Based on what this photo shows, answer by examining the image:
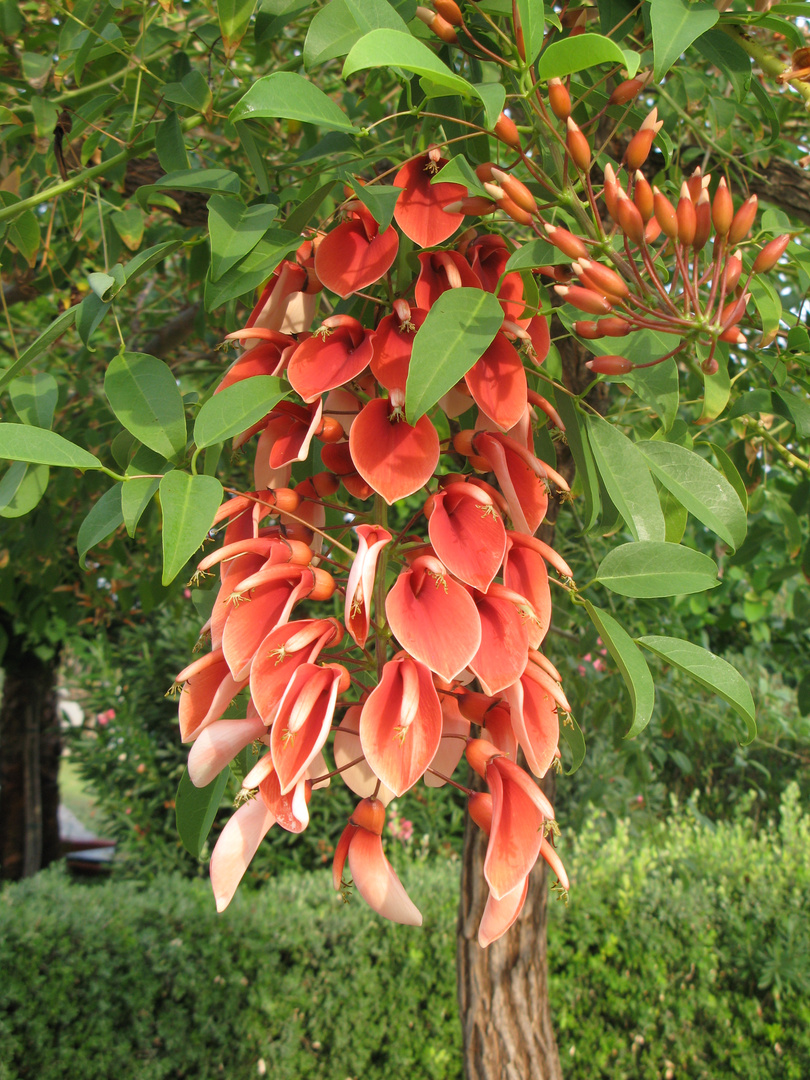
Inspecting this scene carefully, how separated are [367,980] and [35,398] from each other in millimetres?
2251

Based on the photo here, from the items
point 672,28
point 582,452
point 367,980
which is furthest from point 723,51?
point 367,980

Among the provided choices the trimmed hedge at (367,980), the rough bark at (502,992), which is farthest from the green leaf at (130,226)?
the trimmed hedge at (367,980)

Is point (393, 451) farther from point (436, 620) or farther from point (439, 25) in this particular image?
point (439, 25)

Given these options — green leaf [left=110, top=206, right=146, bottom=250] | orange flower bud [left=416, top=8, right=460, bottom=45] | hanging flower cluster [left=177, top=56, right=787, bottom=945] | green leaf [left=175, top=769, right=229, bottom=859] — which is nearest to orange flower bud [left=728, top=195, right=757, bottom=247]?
hanging flower cluster [left=177, top=56, right=787, bottom=945]

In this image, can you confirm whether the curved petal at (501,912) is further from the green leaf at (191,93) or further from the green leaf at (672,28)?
the green leaf at (191,93)

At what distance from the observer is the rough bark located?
4.28 feet

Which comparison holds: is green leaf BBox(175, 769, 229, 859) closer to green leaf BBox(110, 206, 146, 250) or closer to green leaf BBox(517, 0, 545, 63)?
green leaf BBox(517, 0, 545, 63)

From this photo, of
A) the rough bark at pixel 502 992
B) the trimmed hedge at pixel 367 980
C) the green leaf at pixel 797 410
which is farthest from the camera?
the trimmed hedge at pixel 367 980

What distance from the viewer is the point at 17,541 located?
5.17 ft

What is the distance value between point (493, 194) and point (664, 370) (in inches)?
7.4

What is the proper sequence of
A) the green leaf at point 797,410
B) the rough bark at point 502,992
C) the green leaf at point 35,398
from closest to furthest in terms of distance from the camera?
1. the green leaf at point 35,398
2. the green leaf at point 797,410
3. the rough bark at point 502,992

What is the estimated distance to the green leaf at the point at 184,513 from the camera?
0.39 metres

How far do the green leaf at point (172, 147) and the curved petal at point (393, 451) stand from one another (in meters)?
0.30

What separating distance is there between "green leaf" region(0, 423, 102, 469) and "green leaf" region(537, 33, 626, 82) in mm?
310
